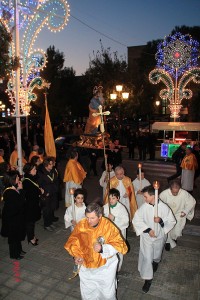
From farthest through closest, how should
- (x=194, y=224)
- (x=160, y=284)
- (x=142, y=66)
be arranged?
(x=142, y=66)
(x=194, y=224)
(x=160, y=284)

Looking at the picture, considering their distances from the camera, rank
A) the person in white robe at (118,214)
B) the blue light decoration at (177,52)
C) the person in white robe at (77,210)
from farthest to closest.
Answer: the blue light decoration at (177,52)
the person in white robe at (77,210)
the person in white robe at (118,214)

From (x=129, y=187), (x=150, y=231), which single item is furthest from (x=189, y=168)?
(x=150, y=231)

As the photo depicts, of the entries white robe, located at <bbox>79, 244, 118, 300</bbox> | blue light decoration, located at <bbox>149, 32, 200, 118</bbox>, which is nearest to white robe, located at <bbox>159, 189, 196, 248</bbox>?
white robe, located at <bbox>79, 244, 118, 300</bbox>

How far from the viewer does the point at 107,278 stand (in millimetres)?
4125

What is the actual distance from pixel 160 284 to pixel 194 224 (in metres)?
Result: 3.20

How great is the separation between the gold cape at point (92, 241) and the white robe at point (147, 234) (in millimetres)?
1088

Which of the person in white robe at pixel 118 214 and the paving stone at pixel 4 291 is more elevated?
the person in white robe at pixel 118 214

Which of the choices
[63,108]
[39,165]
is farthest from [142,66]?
[39,165]

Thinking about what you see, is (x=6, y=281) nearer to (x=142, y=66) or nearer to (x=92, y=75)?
(x=92, y=75)

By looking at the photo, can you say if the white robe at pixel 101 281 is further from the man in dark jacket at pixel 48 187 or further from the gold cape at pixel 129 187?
the man in dark jacket at pixel 48 187

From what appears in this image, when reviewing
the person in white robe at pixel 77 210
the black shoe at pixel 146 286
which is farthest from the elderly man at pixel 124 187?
the black shoe at pixel 146 286

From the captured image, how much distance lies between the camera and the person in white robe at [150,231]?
16.6 ft

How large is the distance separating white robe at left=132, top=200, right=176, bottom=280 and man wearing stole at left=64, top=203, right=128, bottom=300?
1045mm

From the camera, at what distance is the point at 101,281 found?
414cm
